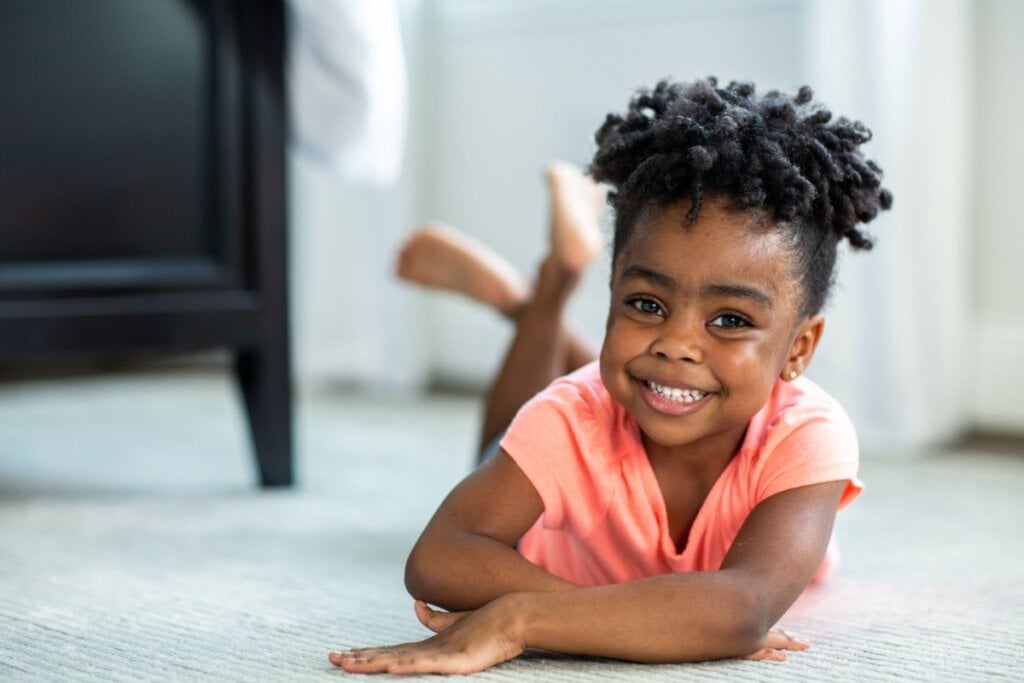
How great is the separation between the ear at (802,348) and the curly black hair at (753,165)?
11 millimetres

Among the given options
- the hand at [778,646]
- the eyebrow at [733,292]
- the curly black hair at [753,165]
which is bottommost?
the hand at [778,646]

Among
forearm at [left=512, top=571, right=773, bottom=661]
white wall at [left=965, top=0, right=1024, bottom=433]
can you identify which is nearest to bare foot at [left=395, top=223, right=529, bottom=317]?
forearm at [left=512, top=571, right=773, bottom=661]

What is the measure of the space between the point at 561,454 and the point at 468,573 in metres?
0.12

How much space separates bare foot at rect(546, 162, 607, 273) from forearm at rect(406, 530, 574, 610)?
50 cm

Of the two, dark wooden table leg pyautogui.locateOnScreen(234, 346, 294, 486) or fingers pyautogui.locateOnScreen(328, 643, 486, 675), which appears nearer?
fingers pyautogui.locateOnScreen(328, 643, 486, 675)

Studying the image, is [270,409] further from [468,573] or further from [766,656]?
[766,656]

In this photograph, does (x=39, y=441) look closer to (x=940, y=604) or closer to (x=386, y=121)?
(x=386, y=121)

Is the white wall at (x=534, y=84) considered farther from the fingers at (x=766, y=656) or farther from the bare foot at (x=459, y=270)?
the fingers at (x=766, y=656)

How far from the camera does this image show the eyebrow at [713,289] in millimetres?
869

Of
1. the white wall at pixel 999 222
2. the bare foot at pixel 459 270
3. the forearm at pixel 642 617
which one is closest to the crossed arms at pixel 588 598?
the forearm at pixel 642 617

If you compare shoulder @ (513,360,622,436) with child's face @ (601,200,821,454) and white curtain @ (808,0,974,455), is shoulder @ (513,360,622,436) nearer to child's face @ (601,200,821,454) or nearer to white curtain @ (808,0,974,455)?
child's face @ (601,200,821,454)

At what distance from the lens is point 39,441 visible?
180 centimetres

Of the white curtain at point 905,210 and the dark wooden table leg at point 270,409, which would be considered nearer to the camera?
the dark wooden table leg at point 270,409

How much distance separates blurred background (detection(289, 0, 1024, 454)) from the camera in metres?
1.71
